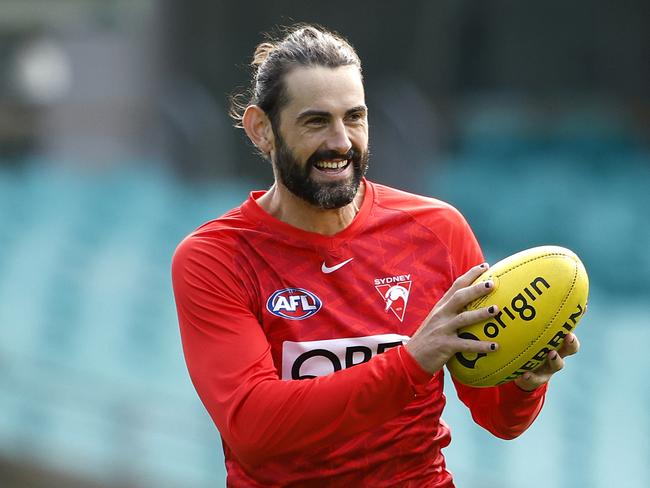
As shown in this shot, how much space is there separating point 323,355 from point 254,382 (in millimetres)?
242

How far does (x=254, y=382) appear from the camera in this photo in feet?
9.74

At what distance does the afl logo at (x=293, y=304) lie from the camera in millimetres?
3143

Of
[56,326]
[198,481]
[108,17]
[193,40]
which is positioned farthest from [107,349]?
[108,17]

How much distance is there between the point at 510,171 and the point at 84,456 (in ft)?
13.5

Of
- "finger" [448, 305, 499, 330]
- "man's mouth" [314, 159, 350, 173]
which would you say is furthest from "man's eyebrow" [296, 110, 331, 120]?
"finger" [448, 305, 499, 330]

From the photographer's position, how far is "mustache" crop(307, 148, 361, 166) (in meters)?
3.14

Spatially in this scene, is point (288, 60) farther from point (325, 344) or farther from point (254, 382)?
point (254, 382)

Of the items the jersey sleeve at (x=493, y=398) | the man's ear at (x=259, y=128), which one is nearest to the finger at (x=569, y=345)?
the jersey sleeve at (x=493, y=398)

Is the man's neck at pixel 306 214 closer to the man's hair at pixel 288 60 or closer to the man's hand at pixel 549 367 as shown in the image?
the man's hair at pixel 288 60

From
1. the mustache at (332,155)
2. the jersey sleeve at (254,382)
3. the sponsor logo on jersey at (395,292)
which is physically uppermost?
the mustache at (332,155)

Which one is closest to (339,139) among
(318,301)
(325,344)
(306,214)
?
(306,214)

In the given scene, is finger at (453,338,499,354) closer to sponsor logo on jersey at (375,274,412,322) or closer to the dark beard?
sponsor logo on jersey at (375,274,412,322)

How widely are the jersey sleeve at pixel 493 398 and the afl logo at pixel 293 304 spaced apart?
1.48 ft

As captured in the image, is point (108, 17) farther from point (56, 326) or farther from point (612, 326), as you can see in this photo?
Answer: point (612, 326)
